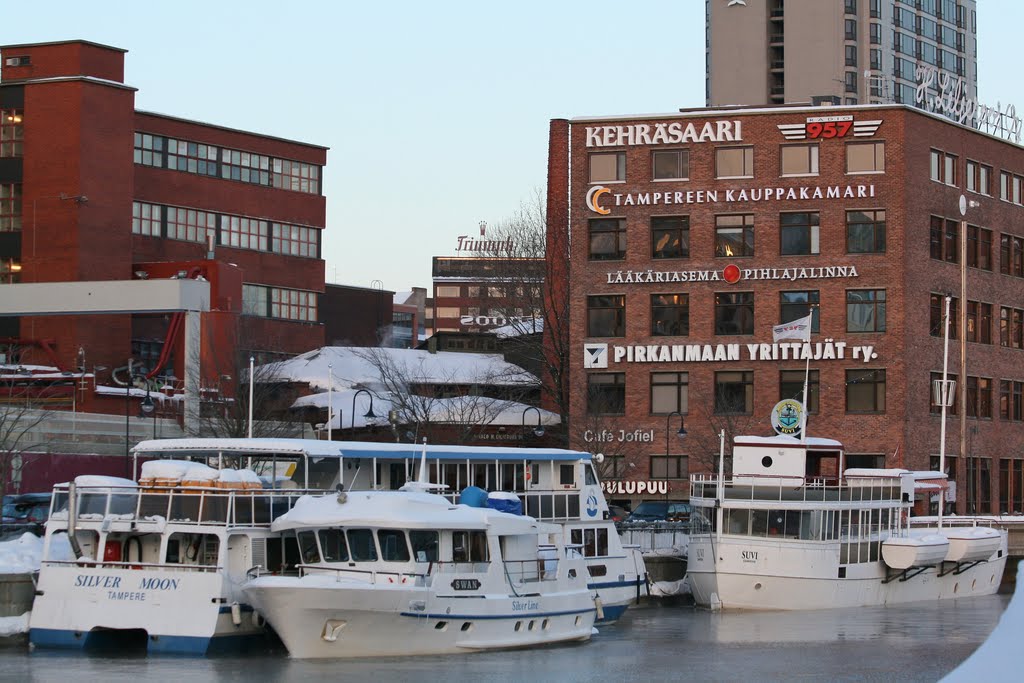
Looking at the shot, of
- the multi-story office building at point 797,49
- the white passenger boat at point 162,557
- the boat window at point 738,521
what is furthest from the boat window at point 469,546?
the multi-story office building at point 797,49

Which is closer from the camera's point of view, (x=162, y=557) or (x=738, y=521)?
(x=162, y=557)

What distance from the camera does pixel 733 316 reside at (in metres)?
77.1

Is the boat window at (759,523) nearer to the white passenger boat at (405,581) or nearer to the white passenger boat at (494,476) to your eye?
the white passenger boat at (494,476)

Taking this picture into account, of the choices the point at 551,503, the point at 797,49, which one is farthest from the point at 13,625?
the point at 797,49

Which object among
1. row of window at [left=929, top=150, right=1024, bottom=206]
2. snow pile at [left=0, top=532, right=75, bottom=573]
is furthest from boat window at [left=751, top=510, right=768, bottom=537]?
row of window at [left=929, top=150, right=1024, bottom=206]

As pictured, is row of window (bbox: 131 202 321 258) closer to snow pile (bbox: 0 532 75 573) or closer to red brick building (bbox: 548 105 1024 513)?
red brick building (bbox: 548 105 1024 513)

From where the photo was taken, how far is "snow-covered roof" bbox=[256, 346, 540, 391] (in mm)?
88938

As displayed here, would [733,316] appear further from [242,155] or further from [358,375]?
[242,155]

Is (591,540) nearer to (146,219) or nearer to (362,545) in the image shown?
(362,545)

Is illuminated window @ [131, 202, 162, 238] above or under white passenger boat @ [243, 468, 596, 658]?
above

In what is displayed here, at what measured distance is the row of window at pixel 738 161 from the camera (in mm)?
75938

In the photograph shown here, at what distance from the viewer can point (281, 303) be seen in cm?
10406

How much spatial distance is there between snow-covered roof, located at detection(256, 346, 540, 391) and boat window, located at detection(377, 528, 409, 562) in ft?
158

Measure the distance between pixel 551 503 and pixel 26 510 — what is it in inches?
740
